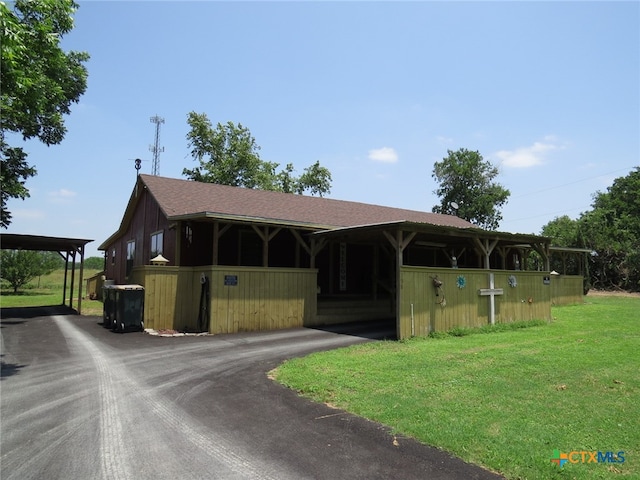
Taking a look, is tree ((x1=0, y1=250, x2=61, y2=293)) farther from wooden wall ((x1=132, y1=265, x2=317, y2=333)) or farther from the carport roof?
wooden wall ((x1=132, y1=265, x2=317, y2=333))

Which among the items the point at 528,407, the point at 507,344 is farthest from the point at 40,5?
the point at 507,344

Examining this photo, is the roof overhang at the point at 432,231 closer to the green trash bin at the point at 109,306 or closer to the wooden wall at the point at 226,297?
the wooden wall at the point at 226,297

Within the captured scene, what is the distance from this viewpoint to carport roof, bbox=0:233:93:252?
1742 cm

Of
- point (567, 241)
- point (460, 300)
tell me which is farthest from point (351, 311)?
point (567, 241)

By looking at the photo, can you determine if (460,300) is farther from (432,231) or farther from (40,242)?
(40,242)

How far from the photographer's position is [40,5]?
22.3ft

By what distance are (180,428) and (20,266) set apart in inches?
1406

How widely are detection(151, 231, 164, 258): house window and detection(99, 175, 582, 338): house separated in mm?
41

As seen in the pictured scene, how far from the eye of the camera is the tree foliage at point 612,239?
1352 inches

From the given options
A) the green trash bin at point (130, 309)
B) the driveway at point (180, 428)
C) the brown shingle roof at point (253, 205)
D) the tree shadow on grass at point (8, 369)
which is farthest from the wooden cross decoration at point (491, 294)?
the tree shadow on grass at point (8, 369)

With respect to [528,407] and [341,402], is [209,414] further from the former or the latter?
[528,407]

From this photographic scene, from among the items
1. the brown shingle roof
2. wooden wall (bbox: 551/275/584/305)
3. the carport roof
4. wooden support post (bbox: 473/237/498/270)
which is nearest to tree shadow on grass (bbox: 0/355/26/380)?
the brown shingle roof

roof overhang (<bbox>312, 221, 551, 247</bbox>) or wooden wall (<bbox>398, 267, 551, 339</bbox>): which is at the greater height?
roof overhang (<bbox>312, 221, 551, 247</bbox>)

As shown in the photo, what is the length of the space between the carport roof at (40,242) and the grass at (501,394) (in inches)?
569
